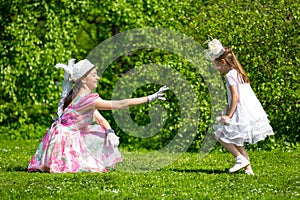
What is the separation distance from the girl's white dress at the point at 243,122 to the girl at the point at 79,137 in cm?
129

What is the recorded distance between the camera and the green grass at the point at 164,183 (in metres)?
5.75

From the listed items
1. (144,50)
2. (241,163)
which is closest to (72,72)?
(241,163)

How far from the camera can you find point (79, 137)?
7.30m

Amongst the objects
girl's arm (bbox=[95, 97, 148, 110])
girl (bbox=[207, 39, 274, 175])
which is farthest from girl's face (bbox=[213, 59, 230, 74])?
girl's arm (bbox=[95, 97, 148, 110])

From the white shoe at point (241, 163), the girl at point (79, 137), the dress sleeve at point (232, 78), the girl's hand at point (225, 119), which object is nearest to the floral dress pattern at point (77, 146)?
the girl at point (79, 137)

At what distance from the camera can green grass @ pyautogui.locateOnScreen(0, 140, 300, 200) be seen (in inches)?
227

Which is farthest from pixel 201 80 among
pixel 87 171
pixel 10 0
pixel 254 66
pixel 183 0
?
pixel 10 0

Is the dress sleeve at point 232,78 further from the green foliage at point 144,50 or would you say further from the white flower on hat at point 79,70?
the green foliage at point 144,50

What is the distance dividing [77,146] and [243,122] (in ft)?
6.36

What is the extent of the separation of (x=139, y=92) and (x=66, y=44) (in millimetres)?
2035

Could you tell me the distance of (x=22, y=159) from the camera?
8.57 meters

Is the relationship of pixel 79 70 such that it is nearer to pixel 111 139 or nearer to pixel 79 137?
pixel 79 137

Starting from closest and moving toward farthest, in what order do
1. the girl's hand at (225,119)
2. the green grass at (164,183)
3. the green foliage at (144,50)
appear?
the green grass at (164,183) → the girl's hand at (225,119) → the green foliage at (144,50)

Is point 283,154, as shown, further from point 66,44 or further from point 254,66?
point 66,44
